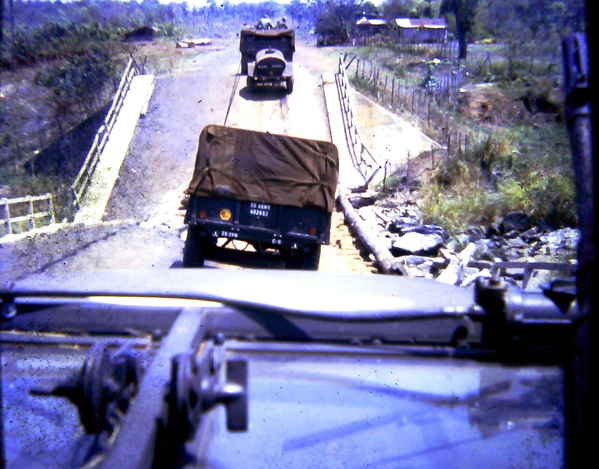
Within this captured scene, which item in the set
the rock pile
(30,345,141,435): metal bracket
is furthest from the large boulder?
(30,345,141,435): metal bracket

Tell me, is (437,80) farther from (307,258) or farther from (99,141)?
(99,141)

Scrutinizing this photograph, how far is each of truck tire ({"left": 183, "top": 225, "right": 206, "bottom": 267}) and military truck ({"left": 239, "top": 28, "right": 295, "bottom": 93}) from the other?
693 inches

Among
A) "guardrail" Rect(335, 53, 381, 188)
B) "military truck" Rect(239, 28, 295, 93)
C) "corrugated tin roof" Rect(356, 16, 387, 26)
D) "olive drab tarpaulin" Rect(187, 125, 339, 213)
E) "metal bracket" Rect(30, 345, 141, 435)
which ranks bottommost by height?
"metal bracket" Rect(30, 345, 141, 435)

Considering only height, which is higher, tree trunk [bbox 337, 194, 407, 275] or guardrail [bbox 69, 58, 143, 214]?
guardrail [bbox 69, 58, 143, 214]

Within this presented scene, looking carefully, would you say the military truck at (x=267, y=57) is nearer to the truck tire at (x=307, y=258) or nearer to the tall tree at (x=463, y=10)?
the tall tree at (x=463, y=10)

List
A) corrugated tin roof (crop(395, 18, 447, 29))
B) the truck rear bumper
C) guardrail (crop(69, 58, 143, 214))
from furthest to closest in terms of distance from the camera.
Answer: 1. guardrail (crop(69, 58, 143, 214))
2. corrugated tin roof (crop(395, 18, 447, 29))
3. the truck rear bumper

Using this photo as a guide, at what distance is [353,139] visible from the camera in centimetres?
2248

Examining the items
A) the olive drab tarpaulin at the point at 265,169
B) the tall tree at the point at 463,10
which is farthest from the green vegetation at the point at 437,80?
the olive drab tarpaulin at the point at 265,169

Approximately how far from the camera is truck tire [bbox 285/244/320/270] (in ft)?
30.7

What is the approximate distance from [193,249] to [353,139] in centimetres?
1417

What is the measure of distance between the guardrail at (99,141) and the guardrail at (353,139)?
8890 millimetres

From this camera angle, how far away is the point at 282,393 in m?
1.81

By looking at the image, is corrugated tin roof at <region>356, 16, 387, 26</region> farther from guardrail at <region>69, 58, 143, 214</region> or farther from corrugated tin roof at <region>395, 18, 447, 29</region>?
guardrail at <region>69, 58, 143, 214</region>

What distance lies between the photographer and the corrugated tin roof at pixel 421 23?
12297 millimetres
